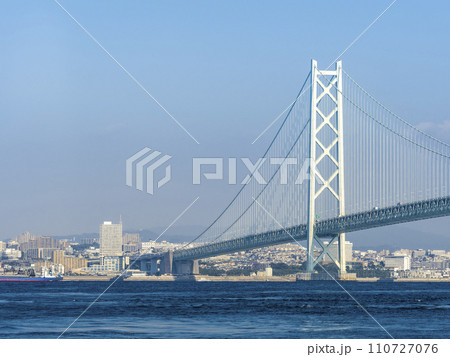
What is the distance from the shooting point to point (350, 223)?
57.3 metres

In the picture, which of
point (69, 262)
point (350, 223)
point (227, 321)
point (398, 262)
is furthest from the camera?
point (69, 262)

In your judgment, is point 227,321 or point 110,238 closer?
point 227,321

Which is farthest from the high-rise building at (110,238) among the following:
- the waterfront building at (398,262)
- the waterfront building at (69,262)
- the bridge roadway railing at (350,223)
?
the bridge roadway railing at (350,223)

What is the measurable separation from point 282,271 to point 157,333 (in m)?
82.4

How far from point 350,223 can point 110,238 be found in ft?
286

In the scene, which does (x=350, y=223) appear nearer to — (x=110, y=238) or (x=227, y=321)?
(x=227, y=321)

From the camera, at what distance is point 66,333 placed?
882 inches

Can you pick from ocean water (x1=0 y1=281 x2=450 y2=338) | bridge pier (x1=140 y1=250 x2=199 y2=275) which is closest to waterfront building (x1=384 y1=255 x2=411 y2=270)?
bridge pier (x1=140 y1=250 x2=199 y2=275)

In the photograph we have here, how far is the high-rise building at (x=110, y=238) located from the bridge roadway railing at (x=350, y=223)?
6491cm

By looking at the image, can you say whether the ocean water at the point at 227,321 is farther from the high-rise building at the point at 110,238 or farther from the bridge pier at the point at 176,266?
the high-rise building at the point at 110,238

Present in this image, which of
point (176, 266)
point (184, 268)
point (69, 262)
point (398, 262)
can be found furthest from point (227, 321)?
point (69, 262)

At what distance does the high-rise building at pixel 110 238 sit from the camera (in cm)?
13862
